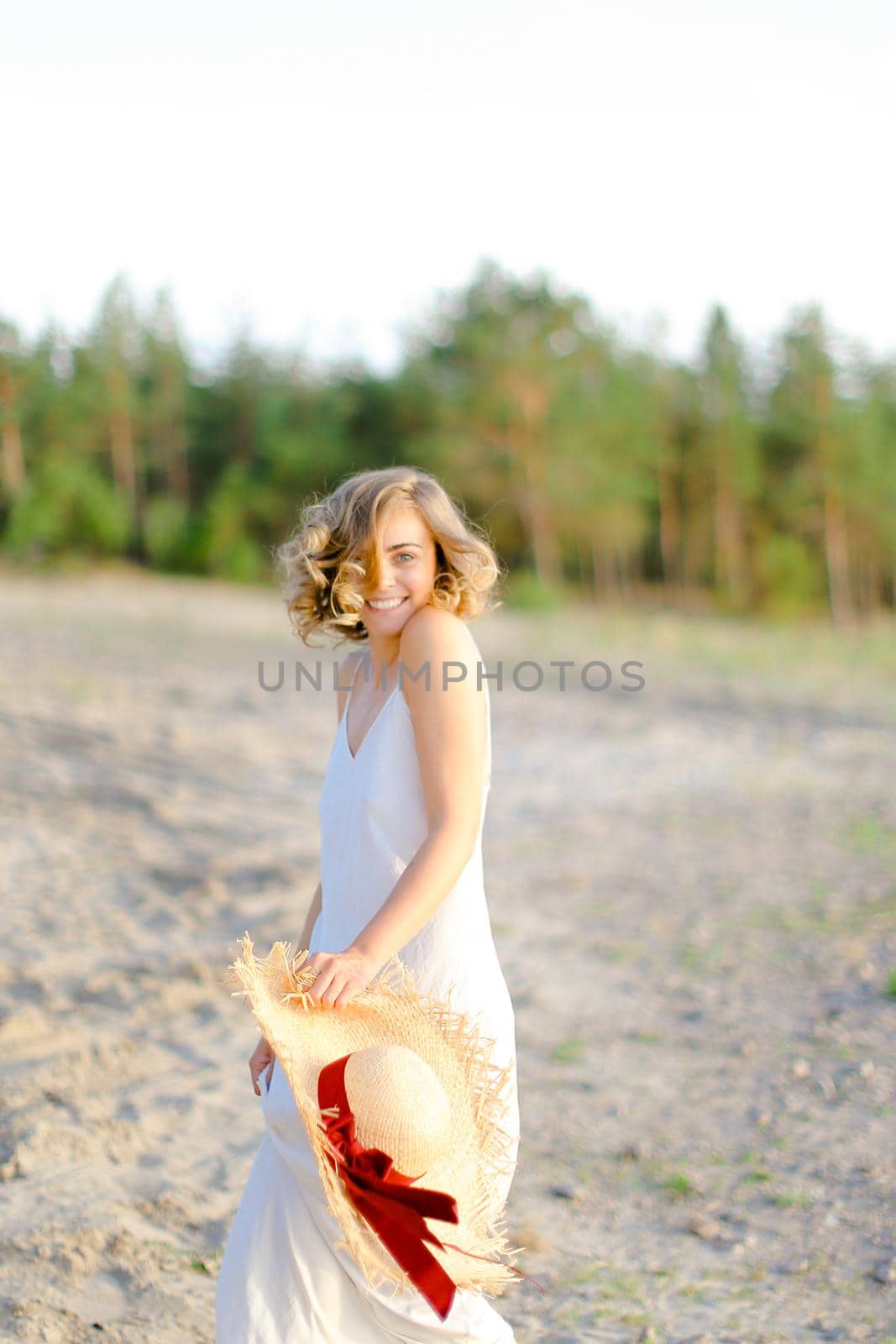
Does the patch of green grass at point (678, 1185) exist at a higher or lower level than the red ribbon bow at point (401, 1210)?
lower

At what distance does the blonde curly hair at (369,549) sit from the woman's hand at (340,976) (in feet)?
2.03

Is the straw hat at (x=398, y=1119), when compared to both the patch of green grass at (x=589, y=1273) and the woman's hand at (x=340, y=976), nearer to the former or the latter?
the woman's hand at (x=340, y=976)

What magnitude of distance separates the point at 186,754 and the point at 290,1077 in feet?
21.7

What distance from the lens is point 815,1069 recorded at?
13.1 feet

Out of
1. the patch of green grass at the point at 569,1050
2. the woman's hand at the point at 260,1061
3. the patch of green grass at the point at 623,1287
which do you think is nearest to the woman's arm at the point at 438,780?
the woman's hand at the point at 260,1061

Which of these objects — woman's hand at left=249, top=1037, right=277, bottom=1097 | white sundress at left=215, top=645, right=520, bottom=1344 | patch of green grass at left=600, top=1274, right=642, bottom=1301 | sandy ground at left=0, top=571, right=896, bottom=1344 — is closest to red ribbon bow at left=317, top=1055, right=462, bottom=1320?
white sundress at left=215, top=645, right=520, bottom=1344

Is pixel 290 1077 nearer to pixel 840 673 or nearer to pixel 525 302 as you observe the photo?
pixel 840 673

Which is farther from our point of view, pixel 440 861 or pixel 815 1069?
pixel 815 1069

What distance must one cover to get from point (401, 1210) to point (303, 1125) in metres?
0.22

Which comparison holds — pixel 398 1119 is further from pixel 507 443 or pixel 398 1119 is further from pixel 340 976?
pixel 507 443

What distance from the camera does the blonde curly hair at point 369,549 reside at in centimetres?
193

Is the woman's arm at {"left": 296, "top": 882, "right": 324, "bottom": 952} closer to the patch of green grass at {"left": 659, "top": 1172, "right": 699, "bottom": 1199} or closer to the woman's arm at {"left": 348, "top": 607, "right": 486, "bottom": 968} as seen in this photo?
the woman's arm at {"left": 348, "top": 607, "right": 486, "bottom": 968}

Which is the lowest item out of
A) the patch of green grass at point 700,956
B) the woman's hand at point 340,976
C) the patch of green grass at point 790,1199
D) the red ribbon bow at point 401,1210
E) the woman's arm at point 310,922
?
the patch of green grass at point 700,956

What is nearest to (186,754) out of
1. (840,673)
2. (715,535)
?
(840,673)
